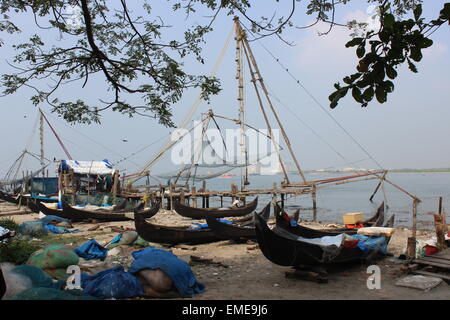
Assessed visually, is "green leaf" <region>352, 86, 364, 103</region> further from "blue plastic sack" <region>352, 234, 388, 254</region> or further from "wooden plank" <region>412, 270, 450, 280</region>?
"blue plastic sack" <region>352, 234, 388, 254</region>

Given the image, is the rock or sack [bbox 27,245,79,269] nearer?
sack [bbox 27,245,79,269]

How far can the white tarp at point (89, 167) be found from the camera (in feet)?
A: 82.1

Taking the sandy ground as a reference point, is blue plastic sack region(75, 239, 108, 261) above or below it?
above

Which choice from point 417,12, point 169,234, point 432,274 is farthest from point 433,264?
point 169,234

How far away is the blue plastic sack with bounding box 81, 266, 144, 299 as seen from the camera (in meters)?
5.12

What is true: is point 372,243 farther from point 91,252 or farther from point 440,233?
point 91,252

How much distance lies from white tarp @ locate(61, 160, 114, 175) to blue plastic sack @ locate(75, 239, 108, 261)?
18219mm

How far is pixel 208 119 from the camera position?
21875 millimetres

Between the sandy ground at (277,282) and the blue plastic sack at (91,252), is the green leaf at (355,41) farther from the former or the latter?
the blue plastic sack at (91,252)

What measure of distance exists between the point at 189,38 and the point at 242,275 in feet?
15.1

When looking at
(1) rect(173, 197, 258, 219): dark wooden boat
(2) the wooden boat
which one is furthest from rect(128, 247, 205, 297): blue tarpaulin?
(1) rect(173, 197, 258, 219): dark wooden boat

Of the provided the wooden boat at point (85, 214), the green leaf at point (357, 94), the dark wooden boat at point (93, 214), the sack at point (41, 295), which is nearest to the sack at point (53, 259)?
the sack at point (41, 295)

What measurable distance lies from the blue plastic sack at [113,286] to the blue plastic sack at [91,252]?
7.29 ft

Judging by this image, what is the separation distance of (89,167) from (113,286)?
2216cm
